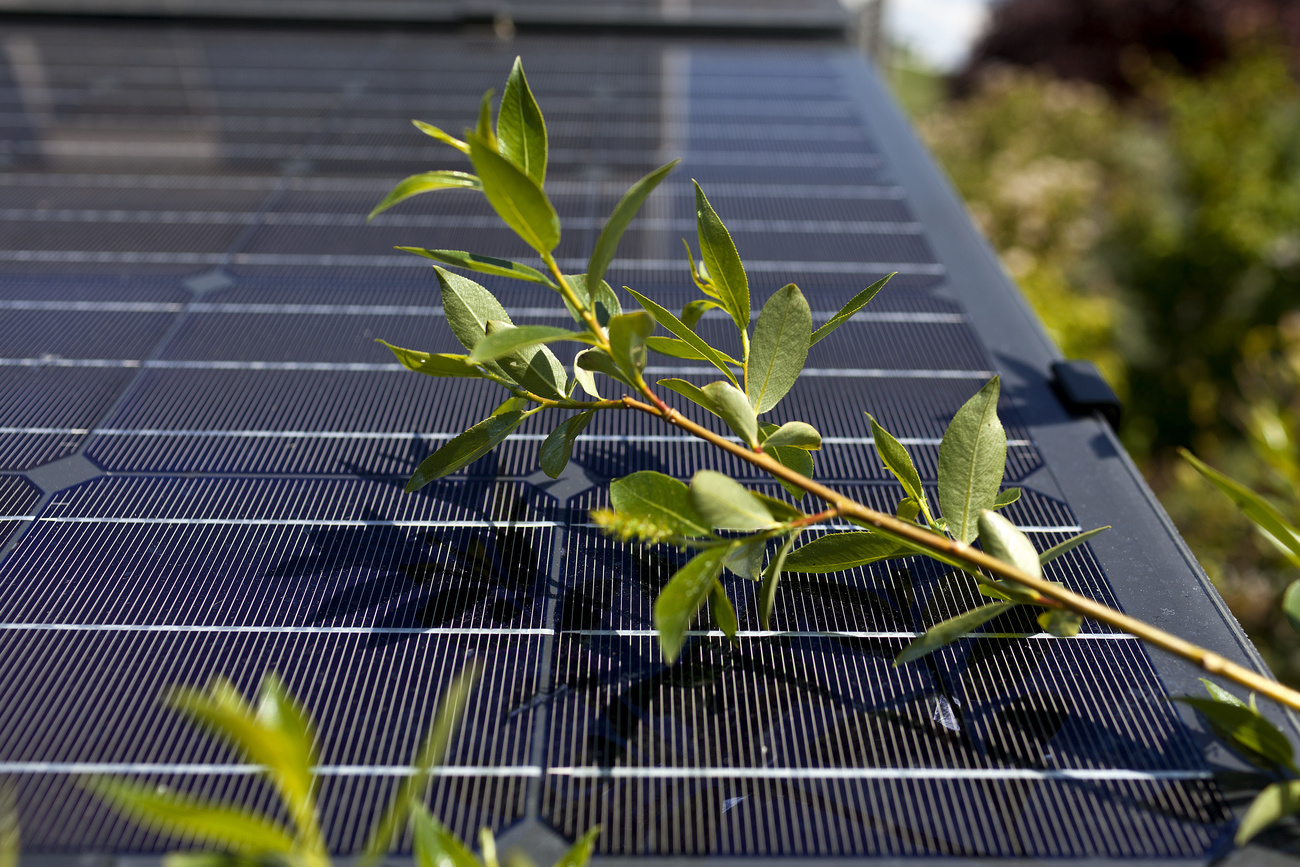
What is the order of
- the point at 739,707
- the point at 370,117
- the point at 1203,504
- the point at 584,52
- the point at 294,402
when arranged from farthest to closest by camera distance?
the point at 1203,504
the point at 584,52
the point at 370,117
the point at 294,402
the point at 739,707

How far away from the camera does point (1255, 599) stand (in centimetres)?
591

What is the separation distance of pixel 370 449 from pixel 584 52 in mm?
4170

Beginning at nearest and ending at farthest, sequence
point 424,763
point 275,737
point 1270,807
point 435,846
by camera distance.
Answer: point 275,737 < point 424,763 < point 435,846 < point 1270,807

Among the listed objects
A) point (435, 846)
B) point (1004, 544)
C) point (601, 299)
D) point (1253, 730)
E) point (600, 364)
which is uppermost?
point (601, 299)

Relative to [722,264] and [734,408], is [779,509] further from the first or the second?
[722,264]

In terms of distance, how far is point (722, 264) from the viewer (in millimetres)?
1921

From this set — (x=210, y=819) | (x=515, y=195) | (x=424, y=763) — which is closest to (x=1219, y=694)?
(x=424, y=763)

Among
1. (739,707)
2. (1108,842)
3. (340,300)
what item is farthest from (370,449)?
(1108,842)

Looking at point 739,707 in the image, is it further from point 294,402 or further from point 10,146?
point 10,146

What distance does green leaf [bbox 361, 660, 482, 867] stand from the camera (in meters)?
1.15

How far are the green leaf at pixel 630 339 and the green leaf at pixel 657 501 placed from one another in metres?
0.21

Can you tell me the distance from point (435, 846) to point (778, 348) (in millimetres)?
1172

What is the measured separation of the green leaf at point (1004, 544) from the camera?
1.61 meters

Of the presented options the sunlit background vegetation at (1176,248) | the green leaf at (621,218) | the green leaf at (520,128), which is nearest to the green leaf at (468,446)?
the green leaf at (621,218)
